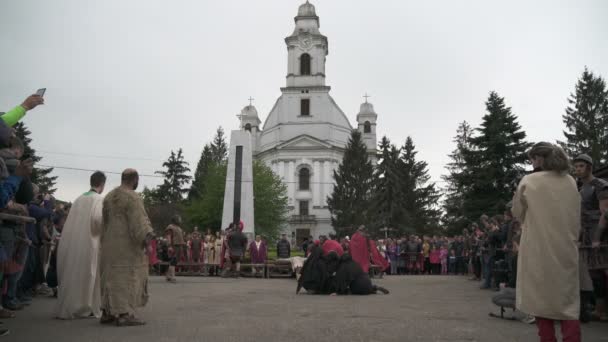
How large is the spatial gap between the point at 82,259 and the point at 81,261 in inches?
1.2

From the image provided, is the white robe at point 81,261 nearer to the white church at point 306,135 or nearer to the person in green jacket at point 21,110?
the person in green jacket at point 21,110

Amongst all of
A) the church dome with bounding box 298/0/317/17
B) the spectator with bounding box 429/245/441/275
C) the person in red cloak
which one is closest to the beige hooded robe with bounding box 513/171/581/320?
the person in red cloak

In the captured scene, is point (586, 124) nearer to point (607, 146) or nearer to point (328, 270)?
point (607, 146)

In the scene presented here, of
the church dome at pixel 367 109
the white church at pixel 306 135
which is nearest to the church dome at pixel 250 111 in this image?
the white church at pixel 306 135

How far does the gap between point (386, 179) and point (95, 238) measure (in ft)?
156

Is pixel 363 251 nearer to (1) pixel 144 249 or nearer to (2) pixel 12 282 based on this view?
(1) pixel 144 249

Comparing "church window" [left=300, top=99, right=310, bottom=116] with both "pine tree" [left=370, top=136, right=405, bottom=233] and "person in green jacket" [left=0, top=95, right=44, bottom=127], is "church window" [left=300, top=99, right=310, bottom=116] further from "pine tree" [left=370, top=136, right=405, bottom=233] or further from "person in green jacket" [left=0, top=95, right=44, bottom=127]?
"person in green jacket" [left=0, top=95, right=44, bottom=127]

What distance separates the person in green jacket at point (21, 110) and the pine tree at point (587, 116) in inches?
1508

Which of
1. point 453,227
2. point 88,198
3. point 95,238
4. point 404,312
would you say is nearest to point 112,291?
point 95,238

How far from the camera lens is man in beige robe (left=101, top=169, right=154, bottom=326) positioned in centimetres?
599

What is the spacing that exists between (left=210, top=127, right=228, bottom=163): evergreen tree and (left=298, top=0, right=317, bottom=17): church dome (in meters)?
22.1

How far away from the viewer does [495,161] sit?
102 ft

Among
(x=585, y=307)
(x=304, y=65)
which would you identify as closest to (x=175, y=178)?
(x=304, y=65)

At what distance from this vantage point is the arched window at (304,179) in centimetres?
6244
